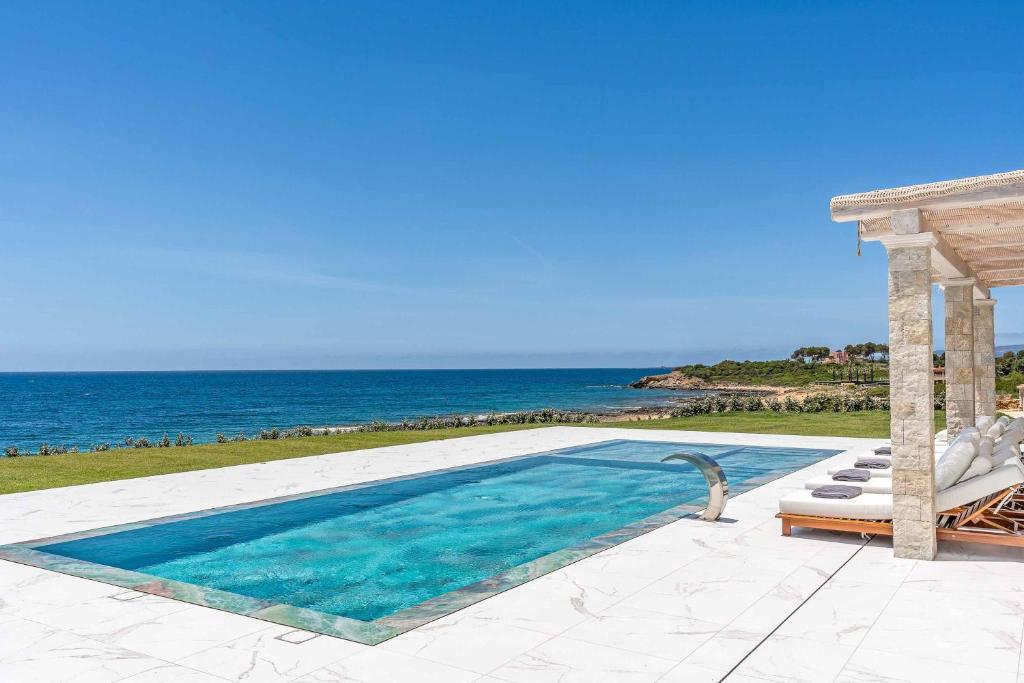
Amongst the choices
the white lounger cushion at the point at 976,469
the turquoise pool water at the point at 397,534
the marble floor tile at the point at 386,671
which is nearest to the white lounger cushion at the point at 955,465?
the white lounger cushion at the point at 976,469

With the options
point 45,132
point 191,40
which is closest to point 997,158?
point 191,40

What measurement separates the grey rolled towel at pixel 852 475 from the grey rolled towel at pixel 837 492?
2.26 ft

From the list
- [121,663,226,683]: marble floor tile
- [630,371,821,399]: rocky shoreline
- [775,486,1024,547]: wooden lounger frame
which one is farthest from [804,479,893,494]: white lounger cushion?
[630,371,821,399]: rocky shoreline

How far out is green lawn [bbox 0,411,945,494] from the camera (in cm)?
1175

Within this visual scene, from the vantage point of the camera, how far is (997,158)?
24.1 metres

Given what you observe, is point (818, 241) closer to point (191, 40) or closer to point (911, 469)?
point (191, 40)

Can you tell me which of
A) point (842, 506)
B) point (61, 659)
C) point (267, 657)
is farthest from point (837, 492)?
point (61, 659)

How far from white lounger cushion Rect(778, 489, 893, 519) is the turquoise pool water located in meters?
1.97

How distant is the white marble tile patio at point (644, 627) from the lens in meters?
4.04

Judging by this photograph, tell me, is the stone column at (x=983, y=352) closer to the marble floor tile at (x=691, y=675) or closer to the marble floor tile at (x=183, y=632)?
the marble floor tile at (x=691, y=675)

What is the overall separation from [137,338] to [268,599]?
68.4 meters

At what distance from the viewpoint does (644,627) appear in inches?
186

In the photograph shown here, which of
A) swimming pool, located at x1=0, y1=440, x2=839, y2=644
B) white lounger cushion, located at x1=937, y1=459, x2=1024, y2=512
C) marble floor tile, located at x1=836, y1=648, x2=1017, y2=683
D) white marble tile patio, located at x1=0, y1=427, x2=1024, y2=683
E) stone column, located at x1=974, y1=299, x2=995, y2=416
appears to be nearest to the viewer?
marble floor tile, located at x1=836, y1=648, x2=1017, y2=683

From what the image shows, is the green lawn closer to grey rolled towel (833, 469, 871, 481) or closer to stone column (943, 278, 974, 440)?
stone column (943, 278, 974, 440)
